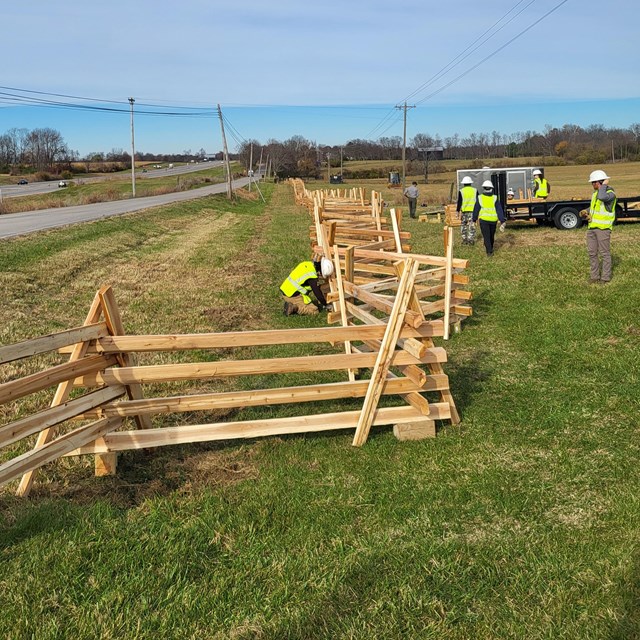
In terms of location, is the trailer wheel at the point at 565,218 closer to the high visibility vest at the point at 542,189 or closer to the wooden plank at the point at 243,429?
the high visibility vest at the point at 542,189

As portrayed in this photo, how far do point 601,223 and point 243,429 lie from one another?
8.87m

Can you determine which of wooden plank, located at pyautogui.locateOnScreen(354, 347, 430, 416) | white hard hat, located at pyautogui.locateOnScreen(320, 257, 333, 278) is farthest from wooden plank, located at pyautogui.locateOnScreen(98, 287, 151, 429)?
white hard hat, located at pyautogui.locateOnScreen(320, 257, 333, 278)

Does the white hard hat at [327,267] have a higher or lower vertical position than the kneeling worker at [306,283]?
higher

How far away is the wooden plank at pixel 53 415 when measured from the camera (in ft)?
13.3

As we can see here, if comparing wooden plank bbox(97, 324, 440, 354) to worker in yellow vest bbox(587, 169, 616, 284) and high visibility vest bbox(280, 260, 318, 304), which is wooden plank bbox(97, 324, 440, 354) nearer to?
high visibility vest bbox(280, 260, 318, 304)

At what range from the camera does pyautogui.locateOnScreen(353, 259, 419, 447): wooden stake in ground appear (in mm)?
5199

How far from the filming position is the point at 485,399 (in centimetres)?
645

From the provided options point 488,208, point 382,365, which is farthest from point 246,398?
point 488,208

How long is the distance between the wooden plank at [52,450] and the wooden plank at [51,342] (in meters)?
0.65

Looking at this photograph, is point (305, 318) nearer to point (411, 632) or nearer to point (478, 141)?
point (411, 632)

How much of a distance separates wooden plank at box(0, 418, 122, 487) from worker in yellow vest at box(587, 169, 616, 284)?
9445 millimetres

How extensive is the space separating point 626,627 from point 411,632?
3.42ft

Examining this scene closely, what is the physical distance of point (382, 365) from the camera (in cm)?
521

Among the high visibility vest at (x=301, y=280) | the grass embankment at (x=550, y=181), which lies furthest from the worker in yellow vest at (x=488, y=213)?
the grass embankment at (x=550, y=181)
